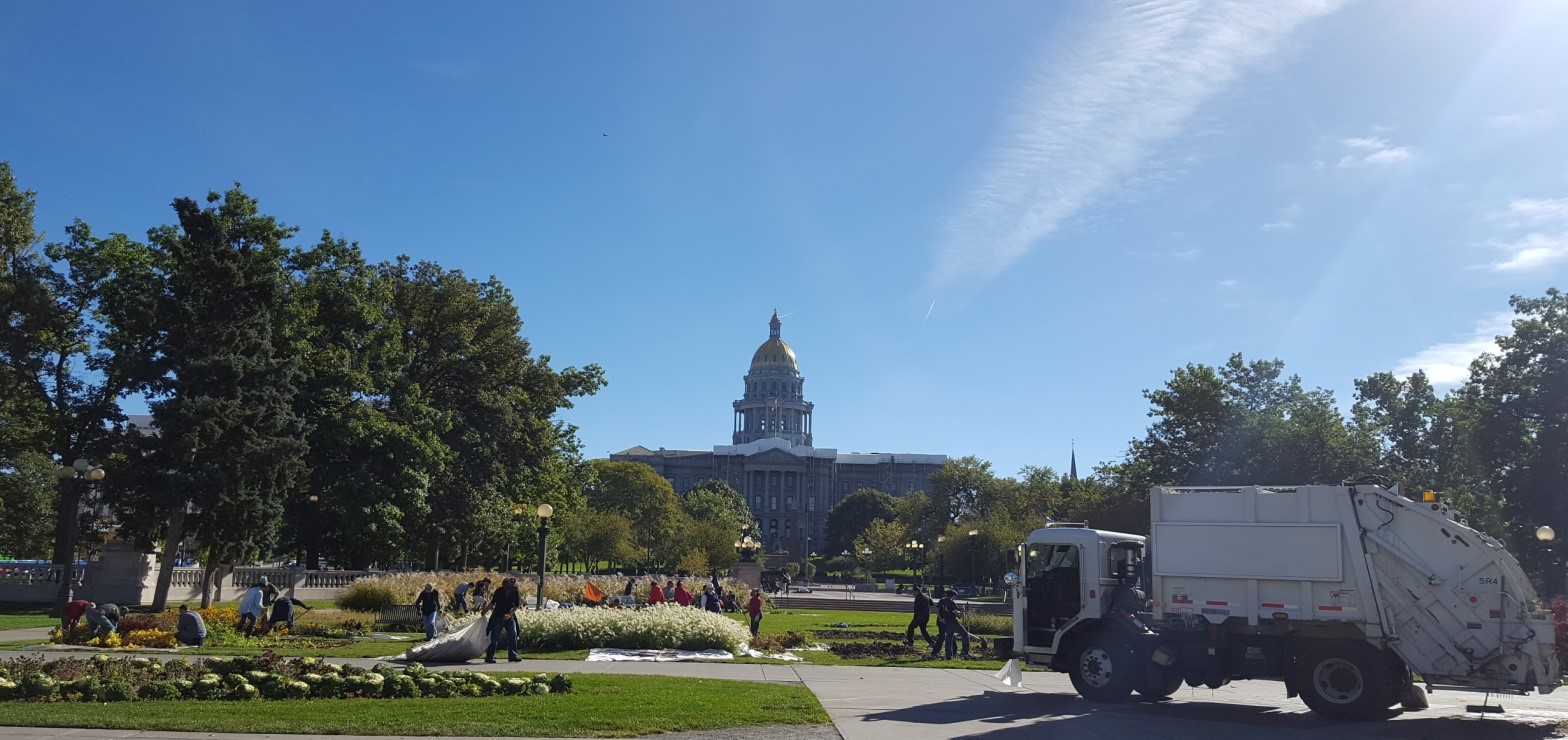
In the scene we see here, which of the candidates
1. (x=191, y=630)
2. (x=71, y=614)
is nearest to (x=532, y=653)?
(x=191, y=630)

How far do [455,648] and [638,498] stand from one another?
9037 cm

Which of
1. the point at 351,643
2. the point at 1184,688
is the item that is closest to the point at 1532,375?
the point at 1184,688

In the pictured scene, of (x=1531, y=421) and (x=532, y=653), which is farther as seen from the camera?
(x=1531, y=421)

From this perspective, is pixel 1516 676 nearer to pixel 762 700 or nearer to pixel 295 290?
pixel 762 700

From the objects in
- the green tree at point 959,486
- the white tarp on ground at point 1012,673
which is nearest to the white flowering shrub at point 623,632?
the white tarp on ground at point 1012,673

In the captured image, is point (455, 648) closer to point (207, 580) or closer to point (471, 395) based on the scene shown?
point (207, 580)

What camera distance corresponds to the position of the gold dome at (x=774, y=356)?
193 meters

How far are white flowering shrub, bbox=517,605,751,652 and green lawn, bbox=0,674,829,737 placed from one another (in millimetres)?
8067

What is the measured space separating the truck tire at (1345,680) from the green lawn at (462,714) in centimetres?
718

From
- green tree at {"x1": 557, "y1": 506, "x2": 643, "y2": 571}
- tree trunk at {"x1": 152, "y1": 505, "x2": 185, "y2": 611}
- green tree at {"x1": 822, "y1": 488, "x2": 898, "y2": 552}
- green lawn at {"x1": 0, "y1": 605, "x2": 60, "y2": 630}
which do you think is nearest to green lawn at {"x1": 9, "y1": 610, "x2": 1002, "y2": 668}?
green lawn at {"x1": 0, "y1": 605, "x2": 60, "y2": 630}

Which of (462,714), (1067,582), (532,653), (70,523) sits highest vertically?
(70,523)

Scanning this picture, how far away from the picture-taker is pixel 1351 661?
15711 mm

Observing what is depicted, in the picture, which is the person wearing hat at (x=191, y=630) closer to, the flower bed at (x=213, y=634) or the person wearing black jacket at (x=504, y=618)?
the flower bed at (x=213, y=634)

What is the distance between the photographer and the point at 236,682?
47.5 feet
